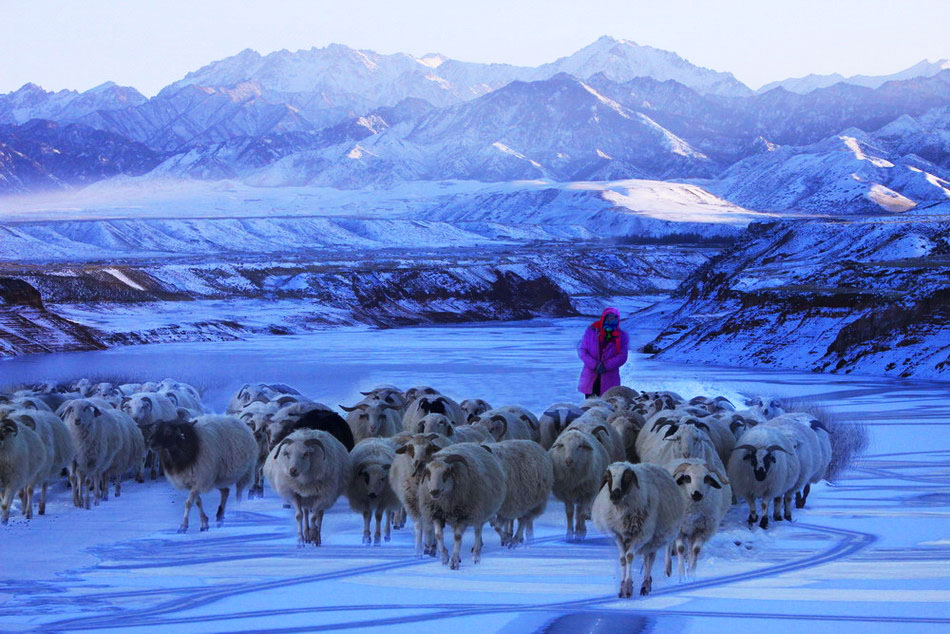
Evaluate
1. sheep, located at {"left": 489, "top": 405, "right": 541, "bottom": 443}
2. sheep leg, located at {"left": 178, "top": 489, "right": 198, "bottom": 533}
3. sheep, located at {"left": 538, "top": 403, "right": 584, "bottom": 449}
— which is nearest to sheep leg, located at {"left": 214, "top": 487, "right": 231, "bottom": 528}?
sheep leg, located at {"left": 178, "top": 489, "right": 198, "bottom": 533}

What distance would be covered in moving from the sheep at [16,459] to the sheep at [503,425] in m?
6.23

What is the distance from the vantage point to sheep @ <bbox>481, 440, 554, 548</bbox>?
14.0m

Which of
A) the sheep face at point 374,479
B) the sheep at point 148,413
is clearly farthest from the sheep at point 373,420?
the sheep face at point 374,479

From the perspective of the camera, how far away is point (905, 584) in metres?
12.7

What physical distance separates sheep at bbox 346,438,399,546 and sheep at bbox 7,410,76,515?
4.47 m

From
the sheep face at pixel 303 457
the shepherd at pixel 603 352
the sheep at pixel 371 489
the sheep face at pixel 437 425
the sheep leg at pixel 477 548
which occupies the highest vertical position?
the shepherd at pixel 603 352

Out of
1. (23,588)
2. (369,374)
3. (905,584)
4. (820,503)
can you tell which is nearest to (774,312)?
(369,374)

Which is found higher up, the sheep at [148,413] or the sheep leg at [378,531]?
the sheep at [148,413]

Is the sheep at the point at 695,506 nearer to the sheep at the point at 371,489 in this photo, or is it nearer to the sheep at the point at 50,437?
the sheep at the point at 371,489

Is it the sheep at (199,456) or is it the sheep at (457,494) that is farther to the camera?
the sheep at (199,456)

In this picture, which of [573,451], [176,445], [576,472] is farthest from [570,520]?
[176,445]

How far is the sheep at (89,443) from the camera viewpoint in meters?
16.9

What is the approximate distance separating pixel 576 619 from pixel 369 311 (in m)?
72.9

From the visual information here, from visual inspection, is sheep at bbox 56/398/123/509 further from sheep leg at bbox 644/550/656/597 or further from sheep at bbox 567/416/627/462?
sheep leg at bbox 644/550/656/597
